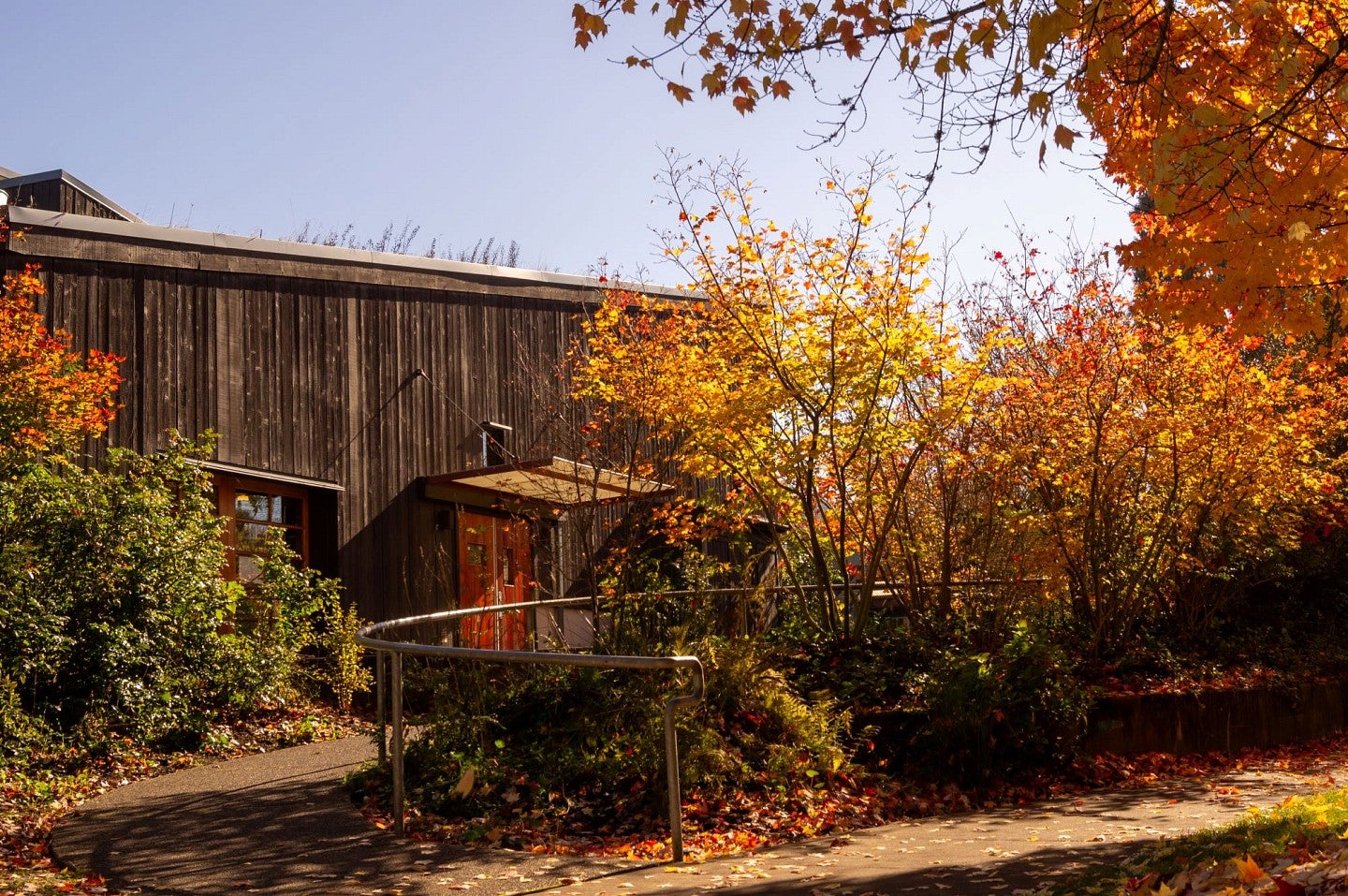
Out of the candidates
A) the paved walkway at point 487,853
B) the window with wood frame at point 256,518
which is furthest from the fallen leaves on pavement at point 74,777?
the window with wood frame at point 256,518

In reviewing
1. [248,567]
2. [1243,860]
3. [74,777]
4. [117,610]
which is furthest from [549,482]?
[1243,860]

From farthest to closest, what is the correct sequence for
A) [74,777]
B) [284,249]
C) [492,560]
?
[492,560], [284,249], [74,777]

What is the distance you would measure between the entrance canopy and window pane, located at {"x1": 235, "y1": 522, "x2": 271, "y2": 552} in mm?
2580

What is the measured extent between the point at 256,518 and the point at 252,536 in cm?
25

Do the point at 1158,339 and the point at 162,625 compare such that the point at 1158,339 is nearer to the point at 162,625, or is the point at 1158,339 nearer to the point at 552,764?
the point at 552,764

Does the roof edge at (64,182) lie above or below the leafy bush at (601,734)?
above

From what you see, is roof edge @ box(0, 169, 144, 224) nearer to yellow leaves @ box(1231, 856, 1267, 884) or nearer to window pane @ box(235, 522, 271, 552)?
window pane @ box(235, 522, 271, 552)

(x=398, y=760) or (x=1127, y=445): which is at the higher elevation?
(x=1127, y=445)

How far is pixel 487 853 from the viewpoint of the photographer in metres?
5.96

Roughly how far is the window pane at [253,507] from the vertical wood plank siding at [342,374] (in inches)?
13.9

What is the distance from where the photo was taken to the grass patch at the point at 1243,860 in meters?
3.94

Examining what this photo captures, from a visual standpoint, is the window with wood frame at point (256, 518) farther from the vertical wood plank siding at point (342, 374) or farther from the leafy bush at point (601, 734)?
the leafy bush at point (601, 734)

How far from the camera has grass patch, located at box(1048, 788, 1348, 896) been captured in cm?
394

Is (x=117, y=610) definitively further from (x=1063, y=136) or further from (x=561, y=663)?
(x=1063, y=136)
